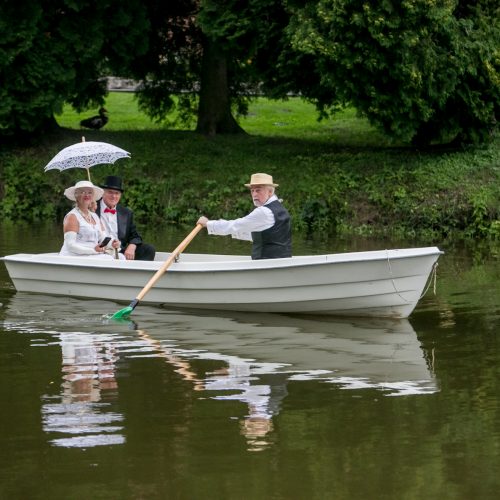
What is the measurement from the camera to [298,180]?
25156 mm

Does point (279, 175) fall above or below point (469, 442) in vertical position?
above

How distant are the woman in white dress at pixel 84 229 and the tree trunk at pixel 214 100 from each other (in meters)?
14.1

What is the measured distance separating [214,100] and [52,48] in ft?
15.9

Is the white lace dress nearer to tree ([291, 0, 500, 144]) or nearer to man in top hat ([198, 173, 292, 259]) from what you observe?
man in top hat ([198, 173, 292, 259])

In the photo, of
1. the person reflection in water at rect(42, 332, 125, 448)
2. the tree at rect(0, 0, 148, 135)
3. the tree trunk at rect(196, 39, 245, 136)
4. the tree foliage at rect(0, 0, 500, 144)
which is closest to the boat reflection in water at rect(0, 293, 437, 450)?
the person reflection in water at rect(42, 332, 125, 448)

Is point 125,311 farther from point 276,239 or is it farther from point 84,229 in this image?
point 276,239

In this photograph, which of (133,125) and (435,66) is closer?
(435,66)

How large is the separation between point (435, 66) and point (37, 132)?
31.0ft

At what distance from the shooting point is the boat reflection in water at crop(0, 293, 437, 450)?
10000mm

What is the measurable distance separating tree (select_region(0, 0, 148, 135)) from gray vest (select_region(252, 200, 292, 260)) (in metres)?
12.4

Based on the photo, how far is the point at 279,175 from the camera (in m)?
25.6

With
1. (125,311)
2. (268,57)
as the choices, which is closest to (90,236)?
(125,311)

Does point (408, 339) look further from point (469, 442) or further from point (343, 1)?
point (343, 1)

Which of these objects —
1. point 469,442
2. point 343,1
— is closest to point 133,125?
point 343,1
